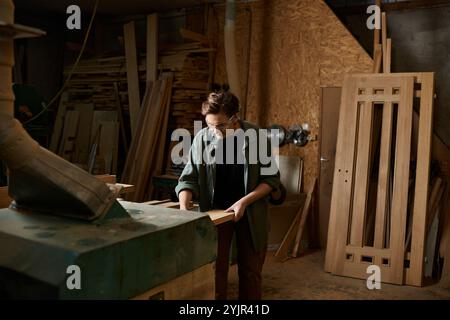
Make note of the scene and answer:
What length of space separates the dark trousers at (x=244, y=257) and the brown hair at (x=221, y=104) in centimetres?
A: 60

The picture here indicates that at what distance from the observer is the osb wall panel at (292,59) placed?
482cm

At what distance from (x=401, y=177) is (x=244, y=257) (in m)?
1.93

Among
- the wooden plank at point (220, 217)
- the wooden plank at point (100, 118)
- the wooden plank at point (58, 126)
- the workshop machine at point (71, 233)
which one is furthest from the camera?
the wooden plank at point (58, 126)

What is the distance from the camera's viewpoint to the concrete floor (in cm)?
368

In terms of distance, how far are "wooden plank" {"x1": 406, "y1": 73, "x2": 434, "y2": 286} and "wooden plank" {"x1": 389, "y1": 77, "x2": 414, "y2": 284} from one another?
3.6 inches

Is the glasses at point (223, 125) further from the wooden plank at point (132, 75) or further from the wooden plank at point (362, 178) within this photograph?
the wooden plank at point (132, 75)

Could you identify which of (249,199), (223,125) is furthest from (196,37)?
(249,199)

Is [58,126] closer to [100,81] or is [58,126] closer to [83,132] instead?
[83,132]

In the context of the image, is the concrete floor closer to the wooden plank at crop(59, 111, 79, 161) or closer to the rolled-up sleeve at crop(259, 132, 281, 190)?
the rolled-up sleeve at crop(259, 132, 281, 190)

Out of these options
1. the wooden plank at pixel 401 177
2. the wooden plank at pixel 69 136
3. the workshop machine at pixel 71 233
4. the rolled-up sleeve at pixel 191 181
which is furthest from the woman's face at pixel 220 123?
the wooden plank at pixel 69 136

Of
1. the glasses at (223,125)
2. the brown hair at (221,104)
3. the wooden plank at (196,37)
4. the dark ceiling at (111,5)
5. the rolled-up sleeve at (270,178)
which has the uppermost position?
the dark ceiling at (111,5)

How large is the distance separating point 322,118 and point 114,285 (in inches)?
149

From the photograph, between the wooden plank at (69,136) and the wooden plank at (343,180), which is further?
the wooden plank at (69,136)

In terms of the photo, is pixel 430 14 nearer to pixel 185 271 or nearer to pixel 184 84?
pixel 184 84
